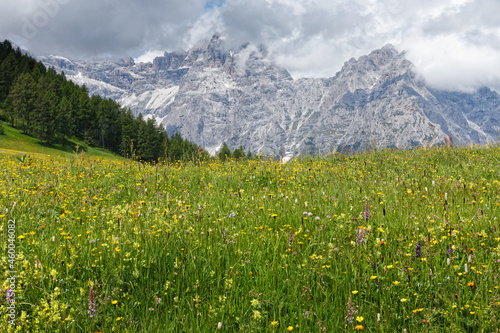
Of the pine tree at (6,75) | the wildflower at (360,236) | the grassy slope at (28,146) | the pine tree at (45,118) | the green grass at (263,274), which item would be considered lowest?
the green grass at (263,274)

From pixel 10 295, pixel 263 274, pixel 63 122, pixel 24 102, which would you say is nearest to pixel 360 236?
pixel 263 274

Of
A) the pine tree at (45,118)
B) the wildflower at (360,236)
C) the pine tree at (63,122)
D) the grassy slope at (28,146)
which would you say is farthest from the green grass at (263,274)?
the pine tree at (63,122)

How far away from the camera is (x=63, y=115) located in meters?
80.3

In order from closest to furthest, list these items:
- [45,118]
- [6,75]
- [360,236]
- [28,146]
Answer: [360,236]
[28,146]
[45,118]
[6,75]

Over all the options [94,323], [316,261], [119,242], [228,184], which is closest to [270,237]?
[316,261]

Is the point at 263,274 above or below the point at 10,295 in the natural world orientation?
above

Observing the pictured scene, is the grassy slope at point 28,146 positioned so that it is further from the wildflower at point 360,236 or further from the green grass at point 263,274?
the wildflower at point 360,236

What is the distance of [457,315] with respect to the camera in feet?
7.89

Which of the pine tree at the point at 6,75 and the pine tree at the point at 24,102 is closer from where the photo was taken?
the pine tree at the point at 24,102

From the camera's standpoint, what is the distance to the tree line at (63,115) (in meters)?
78.1

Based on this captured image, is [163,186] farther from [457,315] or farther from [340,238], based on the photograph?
[457,315]

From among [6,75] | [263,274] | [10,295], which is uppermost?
[6,75]

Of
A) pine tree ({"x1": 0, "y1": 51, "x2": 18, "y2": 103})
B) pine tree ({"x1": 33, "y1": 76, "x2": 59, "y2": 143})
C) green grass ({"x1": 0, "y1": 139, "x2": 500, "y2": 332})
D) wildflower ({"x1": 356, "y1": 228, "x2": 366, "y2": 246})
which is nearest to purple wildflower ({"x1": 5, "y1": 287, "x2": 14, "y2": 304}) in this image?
green grass ({"x1": 0, "y1": 139, "x2": 500, "y2": 332})

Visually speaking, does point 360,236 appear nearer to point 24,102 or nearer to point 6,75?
point 24,102
